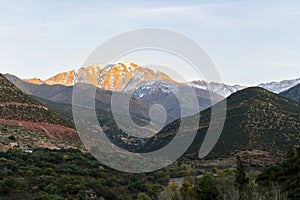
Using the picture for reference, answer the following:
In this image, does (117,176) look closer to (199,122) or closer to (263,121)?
(263,121)

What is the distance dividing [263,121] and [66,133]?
40.1 metres

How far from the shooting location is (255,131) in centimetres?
8319

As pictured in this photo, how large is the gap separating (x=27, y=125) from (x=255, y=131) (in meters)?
43.5

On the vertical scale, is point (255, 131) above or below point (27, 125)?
below

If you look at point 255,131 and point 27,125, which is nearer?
point 27,125

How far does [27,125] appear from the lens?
239 ft

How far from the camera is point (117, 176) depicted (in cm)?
5344

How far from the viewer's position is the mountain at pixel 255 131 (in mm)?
76562

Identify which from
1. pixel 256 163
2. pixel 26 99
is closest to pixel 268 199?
pixel 256 163

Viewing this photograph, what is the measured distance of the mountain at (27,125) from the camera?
66.8 m

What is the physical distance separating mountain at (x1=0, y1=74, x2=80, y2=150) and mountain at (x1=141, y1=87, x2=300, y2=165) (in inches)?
925

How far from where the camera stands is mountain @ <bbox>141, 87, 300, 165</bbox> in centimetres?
7656

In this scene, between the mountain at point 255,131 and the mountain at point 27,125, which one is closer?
the mountain at point 27,125

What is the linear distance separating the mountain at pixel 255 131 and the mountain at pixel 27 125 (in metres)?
23.5
